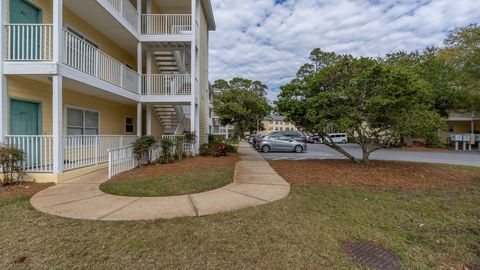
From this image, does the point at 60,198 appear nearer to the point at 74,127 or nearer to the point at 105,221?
the point at 105,221

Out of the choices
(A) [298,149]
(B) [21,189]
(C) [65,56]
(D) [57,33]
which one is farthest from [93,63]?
(A) [298,149]

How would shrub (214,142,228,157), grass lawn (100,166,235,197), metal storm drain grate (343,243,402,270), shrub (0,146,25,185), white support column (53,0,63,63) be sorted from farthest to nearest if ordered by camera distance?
shrub (214,142,228,157)
white support column (53,0,63,63)
shrub (0,146,25,185)
grass lawn (100,166,235,197)
metal storm drain grate (343,243,402,270)

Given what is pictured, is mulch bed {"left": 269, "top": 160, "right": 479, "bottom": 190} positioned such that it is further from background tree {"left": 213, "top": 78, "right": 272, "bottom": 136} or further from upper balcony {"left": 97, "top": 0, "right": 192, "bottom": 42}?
upper balcony {"left": 97, "top": 0, "right": 192, "bottom": 42}

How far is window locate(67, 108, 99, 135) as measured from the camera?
8914 millimetres

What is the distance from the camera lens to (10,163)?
584 centimetres

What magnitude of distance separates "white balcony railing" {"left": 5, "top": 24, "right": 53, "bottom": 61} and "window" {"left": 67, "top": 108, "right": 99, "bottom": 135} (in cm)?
268

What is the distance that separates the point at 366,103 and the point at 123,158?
28.2 feet

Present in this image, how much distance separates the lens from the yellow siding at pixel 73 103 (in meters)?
6.84

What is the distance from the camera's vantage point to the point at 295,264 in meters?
2.63

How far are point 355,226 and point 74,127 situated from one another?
9994mm

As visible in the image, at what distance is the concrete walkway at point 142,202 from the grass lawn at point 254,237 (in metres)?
0.28

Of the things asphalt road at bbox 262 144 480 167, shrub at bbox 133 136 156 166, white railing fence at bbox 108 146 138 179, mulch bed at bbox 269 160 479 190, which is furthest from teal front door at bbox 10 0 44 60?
asphalt road at bbox 262 144 480 167

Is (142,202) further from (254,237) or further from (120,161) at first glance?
(120,161)

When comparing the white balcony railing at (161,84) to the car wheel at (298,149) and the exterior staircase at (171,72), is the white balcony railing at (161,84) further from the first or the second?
the car wheel at (298,149)
